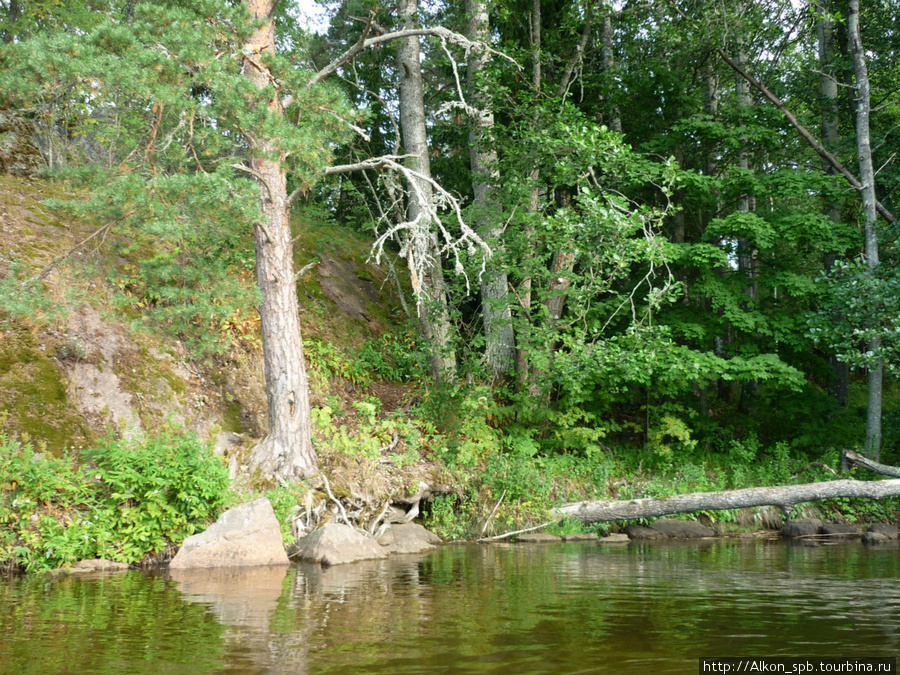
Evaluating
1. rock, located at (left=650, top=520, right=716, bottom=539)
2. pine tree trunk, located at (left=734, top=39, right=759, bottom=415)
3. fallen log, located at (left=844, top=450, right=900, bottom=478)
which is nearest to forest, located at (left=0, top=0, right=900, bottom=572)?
pine tree trunk, located at (left=734, top=39, right=759, bottom=415)

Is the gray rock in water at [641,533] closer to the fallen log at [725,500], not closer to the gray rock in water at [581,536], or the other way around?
the fallen log at [725,500]

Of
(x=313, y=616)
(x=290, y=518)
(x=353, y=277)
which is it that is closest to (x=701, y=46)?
(x=353, y=277)

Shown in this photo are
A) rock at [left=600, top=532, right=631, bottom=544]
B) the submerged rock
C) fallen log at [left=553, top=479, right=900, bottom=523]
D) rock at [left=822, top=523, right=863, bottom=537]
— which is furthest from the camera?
rock at [left=822, top=523, right=863, bottom=537]

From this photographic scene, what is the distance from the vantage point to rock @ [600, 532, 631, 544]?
37.5 feet

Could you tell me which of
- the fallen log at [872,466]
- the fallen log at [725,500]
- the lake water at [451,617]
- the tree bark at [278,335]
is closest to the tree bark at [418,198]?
the tree bark at [278,335]

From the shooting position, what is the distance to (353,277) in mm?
17422

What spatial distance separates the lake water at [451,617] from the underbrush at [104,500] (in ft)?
2.12

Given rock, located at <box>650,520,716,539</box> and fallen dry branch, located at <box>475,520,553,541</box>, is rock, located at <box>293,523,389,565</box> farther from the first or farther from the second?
rock, located at <box>650,520,716,539</box>

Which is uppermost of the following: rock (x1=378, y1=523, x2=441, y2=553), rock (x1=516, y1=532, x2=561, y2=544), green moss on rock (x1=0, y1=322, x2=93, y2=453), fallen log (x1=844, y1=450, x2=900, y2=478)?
green moss on rock (x1=0, y1=322, x2=93, y2=453)

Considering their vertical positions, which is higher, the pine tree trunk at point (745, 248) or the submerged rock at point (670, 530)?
the pine tree trunk at point (745, 248)

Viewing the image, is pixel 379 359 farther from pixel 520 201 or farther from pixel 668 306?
pixel 668 306

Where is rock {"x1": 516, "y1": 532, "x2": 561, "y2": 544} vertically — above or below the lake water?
below

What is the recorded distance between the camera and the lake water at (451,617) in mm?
4020

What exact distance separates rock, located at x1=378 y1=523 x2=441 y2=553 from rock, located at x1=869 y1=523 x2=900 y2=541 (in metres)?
8.19
